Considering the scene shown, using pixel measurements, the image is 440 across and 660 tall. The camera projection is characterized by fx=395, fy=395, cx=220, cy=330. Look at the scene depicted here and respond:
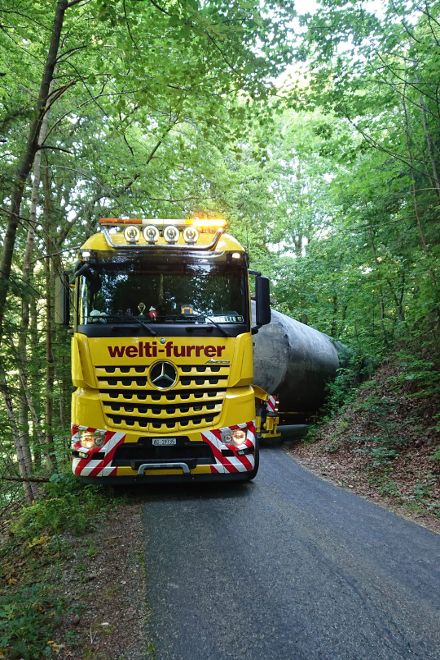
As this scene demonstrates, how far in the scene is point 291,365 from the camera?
9773 mm

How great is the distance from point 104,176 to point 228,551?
27.1ft

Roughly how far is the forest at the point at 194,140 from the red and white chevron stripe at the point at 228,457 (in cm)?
216

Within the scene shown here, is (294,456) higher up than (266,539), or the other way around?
(266,539)

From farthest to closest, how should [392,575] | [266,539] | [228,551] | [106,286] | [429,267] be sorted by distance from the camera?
[429,267], [106,286], [266,539], [228,551], [392,575]

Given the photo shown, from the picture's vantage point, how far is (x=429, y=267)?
7.41m

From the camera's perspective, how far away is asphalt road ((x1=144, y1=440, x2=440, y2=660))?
245cm

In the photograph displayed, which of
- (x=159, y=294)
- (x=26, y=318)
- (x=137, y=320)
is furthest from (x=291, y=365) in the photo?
(x=26, y=318)

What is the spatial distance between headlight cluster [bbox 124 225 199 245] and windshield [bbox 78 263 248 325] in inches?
12.2

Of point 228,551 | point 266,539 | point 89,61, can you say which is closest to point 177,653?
point 228,551

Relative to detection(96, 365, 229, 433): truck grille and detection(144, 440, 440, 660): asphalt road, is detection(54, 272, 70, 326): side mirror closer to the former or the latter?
detection(96, 365, 229, 433): truck grille

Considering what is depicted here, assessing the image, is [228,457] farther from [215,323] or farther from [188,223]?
[188,223]

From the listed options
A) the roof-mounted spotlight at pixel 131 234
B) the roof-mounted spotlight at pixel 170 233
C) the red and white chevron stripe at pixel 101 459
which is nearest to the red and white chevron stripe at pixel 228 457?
the red and white chevron stripe at pixel 101 459

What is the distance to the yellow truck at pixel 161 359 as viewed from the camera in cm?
474

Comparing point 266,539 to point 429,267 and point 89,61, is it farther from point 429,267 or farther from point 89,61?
point 89,61
